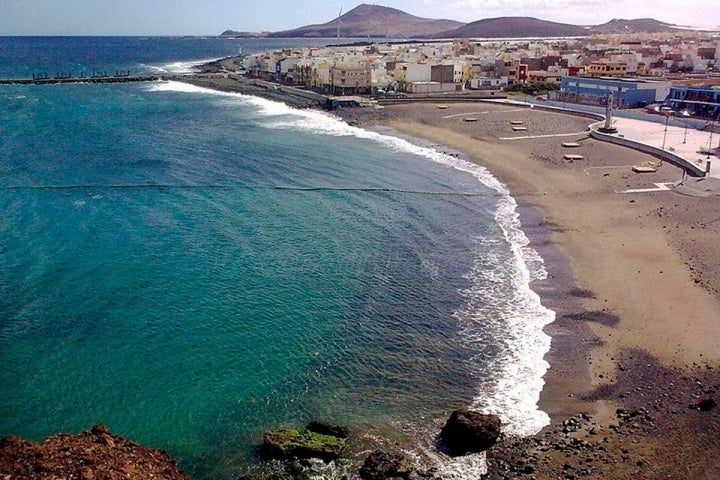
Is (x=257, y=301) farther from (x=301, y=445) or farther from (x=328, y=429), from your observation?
(x=301, y=445)

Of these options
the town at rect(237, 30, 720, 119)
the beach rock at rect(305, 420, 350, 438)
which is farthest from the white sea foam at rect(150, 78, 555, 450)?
the town at rect(237, 30, 720, 119)

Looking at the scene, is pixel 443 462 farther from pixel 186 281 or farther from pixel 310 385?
pixel 186 281

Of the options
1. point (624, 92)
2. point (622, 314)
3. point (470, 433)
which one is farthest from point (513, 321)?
point (624, 92)

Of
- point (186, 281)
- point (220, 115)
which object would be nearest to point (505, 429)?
point (186, 281)

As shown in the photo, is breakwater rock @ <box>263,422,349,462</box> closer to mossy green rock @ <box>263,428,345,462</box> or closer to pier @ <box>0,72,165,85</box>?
mossy green rock @ <box>263,428,345,462</box>

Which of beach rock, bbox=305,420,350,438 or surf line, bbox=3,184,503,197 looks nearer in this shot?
beach rock, bbox=305,420,350,438

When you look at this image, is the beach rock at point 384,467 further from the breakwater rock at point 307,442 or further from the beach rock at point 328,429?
the beach rock at point 328,429
